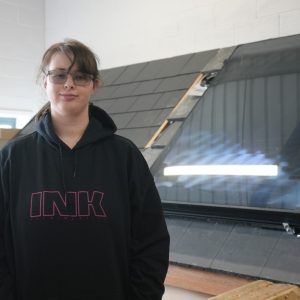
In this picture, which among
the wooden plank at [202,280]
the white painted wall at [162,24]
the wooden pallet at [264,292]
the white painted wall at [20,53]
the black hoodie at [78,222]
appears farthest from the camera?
the white painted wall at [20,53]

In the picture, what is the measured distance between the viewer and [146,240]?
3.15 feet

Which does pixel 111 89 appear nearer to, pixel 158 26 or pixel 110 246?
pixel 158 26

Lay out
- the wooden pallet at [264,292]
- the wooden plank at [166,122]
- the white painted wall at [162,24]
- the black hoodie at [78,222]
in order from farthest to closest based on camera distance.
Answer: the white painted wall at [162,24]
the wooden plank at [166,122]
the wooden pallet at [264,292]
the black hoodie at [78,222]

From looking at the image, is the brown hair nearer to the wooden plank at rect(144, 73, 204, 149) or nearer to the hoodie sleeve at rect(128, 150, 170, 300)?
the hoodie sleeve at rect(128, 150, 170, 300)

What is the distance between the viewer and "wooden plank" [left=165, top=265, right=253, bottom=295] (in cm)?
126

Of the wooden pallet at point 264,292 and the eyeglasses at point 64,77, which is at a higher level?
the eyeglasses at point 64,77

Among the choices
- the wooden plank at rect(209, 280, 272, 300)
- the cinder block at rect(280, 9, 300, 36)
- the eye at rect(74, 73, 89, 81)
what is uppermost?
the cinder block at rect(280, 9, 300, 36)

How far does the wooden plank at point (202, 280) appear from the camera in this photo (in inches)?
49.4

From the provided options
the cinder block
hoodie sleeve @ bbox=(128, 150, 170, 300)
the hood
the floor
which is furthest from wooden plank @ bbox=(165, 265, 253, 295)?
the cinder block

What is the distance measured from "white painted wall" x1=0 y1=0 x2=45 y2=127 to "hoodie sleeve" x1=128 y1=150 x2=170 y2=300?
260 centimetres

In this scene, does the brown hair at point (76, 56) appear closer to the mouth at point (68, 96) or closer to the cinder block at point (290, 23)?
the mouth at point (68, 96)

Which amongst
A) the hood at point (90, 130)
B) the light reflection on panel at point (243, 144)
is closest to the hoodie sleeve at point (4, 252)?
the hood at point (90, 130)

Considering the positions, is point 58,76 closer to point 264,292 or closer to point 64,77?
point 64,77

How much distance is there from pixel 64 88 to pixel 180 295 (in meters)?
0.79
